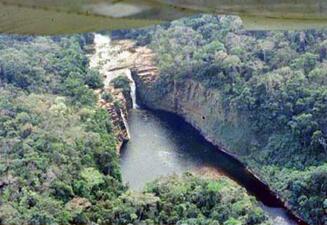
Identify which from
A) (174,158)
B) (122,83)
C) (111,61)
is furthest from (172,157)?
(111,61)

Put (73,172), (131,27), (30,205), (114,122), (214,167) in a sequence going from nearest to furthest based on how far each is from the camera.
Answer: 1. (131,27)
2. (30,205)
3. (73,172)
4. (214,167)
5. (114,122)

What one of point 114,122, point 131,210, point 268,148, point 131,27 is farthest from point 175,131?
point 131,27

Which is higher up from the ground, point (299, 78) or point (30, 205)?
point (299, 78)

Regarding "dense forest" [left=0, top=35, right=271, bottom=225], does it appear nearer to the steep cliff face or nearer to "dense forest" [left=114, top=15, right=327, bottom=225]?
"dense forest" [left=114, top=15, right=327, bottom=225]

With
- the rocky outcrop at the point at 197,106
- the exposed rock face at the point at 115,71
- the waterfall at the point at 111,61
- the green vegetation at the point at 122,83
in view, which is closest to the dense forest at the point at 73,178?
the exposed rock face at the point at 115,71

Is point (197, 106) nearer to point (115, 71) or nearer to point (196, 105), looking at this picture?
point (196, 105)

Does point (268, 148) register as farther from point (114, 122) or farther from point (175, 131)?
point (114, 122)

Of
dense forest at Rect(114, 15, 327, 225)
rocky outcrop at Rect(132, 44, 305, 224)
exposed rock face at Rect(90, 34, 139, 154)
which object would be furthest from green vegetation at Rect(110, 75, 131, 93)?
dense forest at Rect(114, 15, 327, 225)
